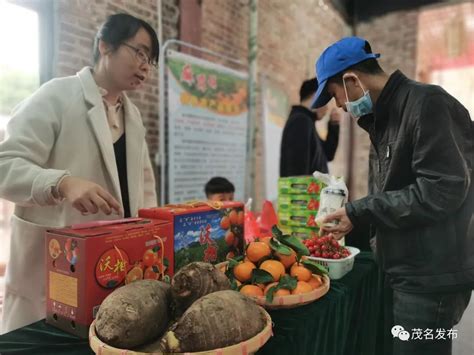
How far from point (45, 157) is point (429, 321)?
129 cm

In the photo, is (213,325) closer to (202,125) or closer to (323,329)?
(323,329)

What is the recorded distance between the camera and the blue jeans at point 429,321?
1117 mm

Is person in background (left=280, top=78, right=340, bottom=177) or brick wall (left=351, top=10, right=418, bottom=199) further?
brick wall (left=351, top=10, right=418, bottom=199)

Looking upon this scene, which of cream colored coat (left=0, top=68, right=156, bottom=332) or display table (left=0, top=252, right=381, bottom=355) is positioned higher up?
cream colored coat (left=0, top=68, right=156, bottom=332)

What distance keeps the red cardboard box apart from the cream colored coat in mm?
278

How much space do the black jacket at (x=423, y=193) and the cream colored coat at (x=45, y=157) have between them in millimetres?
862

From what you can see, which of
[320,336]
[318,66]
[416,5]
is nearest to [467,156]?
[318,66]

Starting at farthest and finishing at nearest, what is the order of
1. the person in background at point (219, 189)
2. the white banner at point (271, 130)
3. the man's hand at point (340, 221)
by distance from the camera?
the white banner at point (271, 130)
the person in background at point (219, 189)
the man's hand at point (340, 221)

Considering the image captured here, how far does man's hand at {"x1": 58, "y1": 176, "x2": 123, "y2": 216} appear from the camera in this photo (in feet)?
3.03

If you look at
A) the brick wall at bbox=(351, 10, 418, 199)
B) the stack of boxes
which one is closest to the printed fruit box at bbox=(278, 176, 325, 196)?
the stack of boxes

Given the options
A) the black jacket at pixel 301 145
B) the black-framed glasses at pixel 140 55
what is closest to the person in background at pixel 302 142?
the black jacket at pixel 301 145

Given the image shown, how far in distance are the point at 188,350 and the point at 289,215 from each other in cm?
113

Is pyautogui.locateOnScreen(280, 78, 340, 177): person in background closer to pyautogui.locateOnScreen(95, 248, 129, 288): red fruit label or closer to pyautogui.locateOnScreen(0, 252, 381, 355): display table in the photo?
pyautogui.locateOnScreen(0, 252, 381, 355): display table

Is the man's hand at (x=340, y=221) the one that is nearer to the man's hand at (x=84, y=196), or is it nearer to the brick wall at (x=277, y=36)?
the man's hand at (x=84, y=196)
